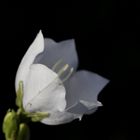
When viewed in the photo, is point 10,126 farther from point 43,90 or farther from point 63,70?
point 63,70

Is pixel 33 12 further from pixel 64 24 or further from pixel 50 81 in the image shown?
pixel 50 81

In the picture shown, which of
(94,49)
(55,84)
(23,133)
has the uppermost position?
(55,84)

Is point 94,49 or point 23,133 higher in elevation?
point 23,133

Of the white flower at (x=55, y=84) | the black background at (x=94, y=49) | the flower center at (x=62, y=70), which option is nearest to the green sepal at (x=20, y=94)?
the white flower at (x=55, y=84)

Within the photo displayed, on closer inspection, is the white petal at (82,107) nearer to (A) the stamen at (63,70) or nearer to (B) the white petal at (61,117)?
(B) the white petal at (61,117)

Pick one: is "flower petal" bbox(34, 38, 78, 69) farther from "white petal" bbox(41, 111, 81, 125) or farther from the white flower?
"white petal" bbox(41, 111, 81, 125)

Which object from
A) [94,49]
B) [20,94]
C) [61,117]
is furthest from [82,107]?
[94,49]
